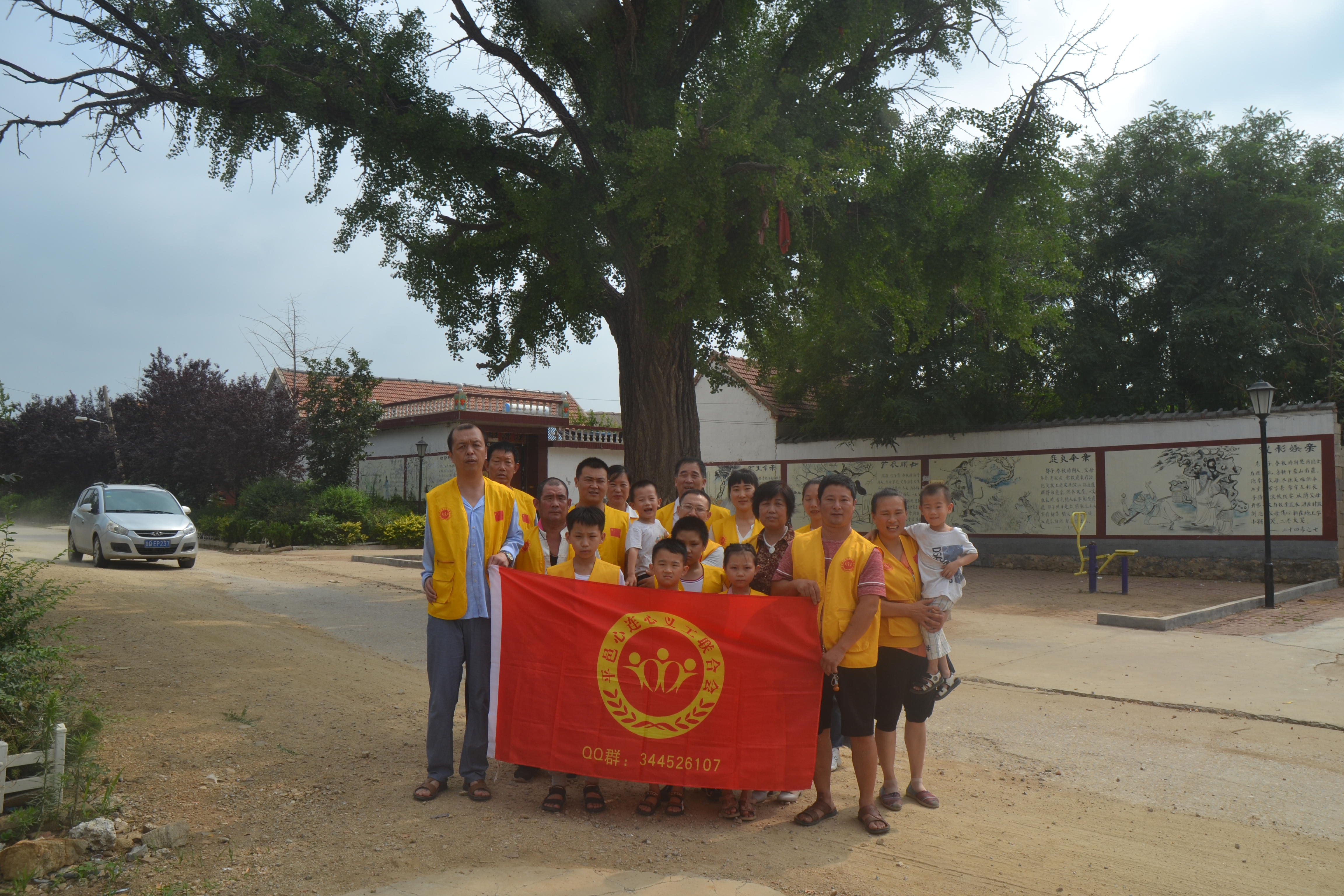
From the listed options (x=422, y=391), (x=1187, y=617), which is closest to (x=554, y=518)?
(x=1187, y=617)

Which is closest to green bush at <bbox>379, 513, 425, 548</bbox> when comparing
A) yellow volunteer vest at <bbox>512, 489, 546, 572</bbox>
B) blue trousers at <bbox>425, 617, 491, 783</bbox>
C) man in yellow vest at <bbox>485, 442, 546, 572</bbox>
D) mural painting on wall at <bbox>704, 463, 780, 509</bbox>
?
mural painting on wall at <bbox>704, 463, 780, 509</bbox>

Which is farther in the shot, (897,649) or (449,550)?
(449,550)

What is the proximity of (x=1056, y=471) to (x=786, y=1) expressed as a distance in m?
11.0

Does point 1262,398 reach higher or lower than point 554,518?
higher

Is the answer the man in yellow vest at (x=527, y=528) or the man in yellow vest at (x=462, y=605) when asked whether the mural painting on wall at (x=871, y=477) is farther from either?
the man in yellow vest at (x=462, y=605)

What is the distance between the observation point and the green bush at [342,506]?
81.1ft

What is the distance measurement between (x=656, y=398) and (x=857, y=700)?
7555 mm

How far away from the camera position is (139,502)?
17000 mm

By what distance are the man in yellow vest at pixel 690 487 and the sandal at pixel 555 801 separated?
178 centimetres

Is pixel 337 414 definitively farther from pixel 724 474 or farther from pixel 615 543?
pixel 615 543

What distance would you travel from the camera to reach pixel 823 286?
1219 centimetres

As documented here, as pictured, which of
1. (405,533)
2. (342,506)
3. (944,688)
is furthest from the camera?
(342,506)

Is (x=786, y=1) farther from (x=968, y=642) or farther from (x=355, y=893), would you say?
(x=355, y=893)

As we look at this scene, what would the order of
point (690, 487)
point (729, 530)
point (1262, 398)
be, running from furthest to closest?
point (1262, 398) → point (690, 487) → point (729, 530)
